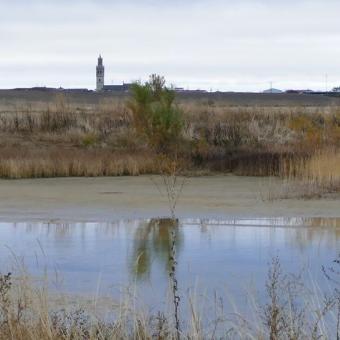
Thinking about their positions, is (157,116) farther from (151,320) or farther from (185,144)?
(151,320)

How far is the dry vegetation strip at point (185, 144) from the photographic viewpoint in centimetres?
2891

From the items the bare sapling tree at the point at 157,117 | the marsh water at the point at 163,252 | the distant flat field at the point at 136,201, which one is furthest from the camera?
the bare sapling tree at the point at 157,117

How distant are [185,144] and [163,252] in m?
18.2

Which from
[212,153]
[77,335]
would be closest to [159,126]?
[212,153]

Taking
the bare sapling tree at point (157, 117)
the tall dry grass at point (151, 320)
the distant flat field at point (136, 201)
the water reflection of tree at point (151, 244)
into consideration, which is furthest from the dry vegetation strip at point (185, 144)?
the tall dry grass at point (151, 320)

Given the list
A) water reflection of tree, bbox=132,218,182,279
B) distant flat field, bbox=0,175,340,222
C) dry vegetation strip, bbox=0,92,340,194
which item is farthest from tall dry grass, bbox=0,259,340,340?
dry vegetation strip, bbox=0,92,340,194

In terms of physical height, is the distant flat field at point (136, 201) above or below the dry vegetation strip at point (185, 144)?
below

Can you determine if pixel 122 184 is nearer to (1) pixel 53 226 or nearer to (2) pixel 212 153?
(2) pixel 212 153

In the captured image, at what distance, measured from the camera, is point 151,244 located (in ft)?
49.7

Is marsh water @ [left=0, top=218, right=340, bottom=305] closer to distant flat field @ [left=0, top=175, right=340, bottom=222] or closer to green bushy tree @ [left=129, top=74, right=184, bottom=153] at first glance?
distant flat field @ [left=0, top=175, right=340, bottom=222]

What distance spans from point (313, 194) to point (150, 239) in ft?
24.6

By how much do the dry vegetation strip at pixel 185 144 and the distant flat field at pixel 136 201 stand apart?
114 centimetres

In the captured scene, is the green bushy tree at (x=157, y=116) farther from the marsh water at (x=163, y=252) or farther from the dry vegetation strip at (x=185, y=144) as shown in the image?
the marsh water at (x=163, y=252)

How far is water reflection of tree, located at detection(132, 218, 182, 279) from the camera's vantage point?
42.3ft
